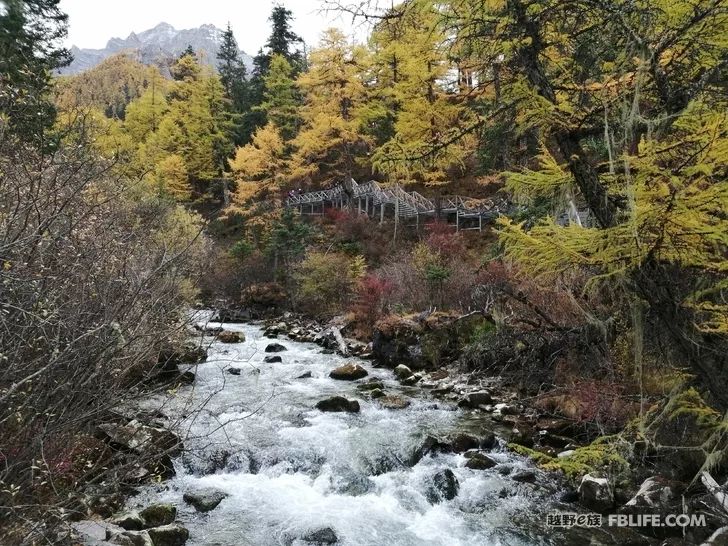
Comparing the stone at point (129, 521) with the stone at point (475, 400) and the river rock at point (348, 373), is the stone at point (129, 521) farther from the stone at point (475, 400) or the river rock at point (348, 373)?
the river rock at point (348, 373)

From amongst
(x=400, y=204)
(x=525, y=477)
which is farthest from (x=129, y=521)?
(x=400, y=204)

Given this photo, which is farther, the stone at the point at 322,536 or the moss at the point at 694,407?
the stone at the point at 322,536

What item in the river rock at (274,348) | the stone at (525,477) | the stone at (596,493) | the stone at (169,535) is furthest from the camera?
Answer: the river rock at (274,348)

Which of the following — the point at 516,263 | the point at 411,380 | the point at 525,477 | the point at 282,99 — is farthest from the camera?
the point at 282,99

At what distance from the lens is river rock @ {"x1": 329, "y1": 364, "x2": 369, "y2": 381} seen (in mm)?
14422

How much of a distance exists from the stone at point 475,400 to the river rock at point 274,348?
28.1ft

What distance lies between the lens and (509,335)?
1159 centimetres

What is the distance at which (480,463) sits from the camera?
8594 millimetres

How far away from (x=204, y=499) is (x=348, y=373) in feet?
24.2

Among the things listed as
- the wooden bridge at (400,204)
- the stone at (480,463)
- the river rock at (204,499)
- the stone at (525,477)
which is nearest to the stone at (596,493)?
the stone at (525,477)

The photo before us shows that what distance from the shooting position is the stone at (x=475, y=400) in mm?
11641

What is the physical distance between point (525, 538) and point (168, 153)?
37647mm

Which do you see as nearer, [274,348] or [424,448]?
[424,448]

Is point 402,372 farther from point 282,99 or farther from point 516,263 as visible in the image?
point 282,99
